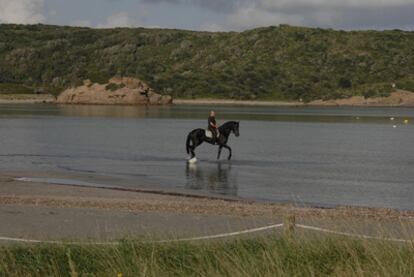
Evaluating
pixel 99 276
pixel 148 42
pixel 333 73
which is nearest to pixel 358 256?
pixel 99 276

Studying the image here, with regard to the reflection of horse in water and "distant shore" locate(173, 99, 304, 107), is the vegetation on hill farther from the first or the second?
the reflection of horse in water

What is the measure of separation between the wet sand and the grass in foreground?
123 centimetres

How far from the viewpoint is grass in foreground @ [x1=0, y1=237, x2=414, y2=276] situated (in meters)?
9.02

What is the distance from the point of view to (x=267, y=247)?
34.8 feet

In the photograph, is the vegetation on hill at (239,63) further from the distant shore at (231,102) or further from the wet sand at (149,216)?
the wet sand at (149,216)

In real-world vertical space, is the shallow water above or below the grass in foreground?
below

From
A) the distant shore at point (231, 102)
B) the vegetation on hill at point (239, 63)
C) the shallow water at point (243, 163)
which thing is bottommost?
the shallow water at point (243, 163)

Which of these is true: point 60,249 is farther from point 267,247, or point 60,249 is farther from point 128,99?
point 128,99

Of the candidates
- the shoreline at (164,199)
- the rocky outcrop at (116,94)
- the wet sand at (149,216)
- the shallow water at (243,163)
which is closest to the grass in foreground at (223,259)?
the wet sand at (149,216)

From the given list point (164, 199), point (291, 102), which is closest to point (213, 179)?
point (164, 199)

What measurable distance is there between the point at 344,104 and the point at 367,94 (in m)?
4.31

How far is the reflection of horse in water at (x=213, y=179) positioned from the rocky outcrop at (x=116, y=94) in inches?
3565

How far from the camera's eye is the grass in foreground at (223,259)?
9.02 m

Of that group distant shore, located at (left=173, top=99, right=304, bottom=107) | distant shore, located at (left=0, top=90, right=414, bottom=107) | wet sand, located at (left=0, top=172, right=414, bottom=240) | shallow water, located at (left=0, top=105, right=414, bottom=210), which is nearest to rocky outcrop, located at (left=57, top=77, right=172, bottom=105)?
distant shore, located at (left=0, top=90, right=414, bottom=107)
